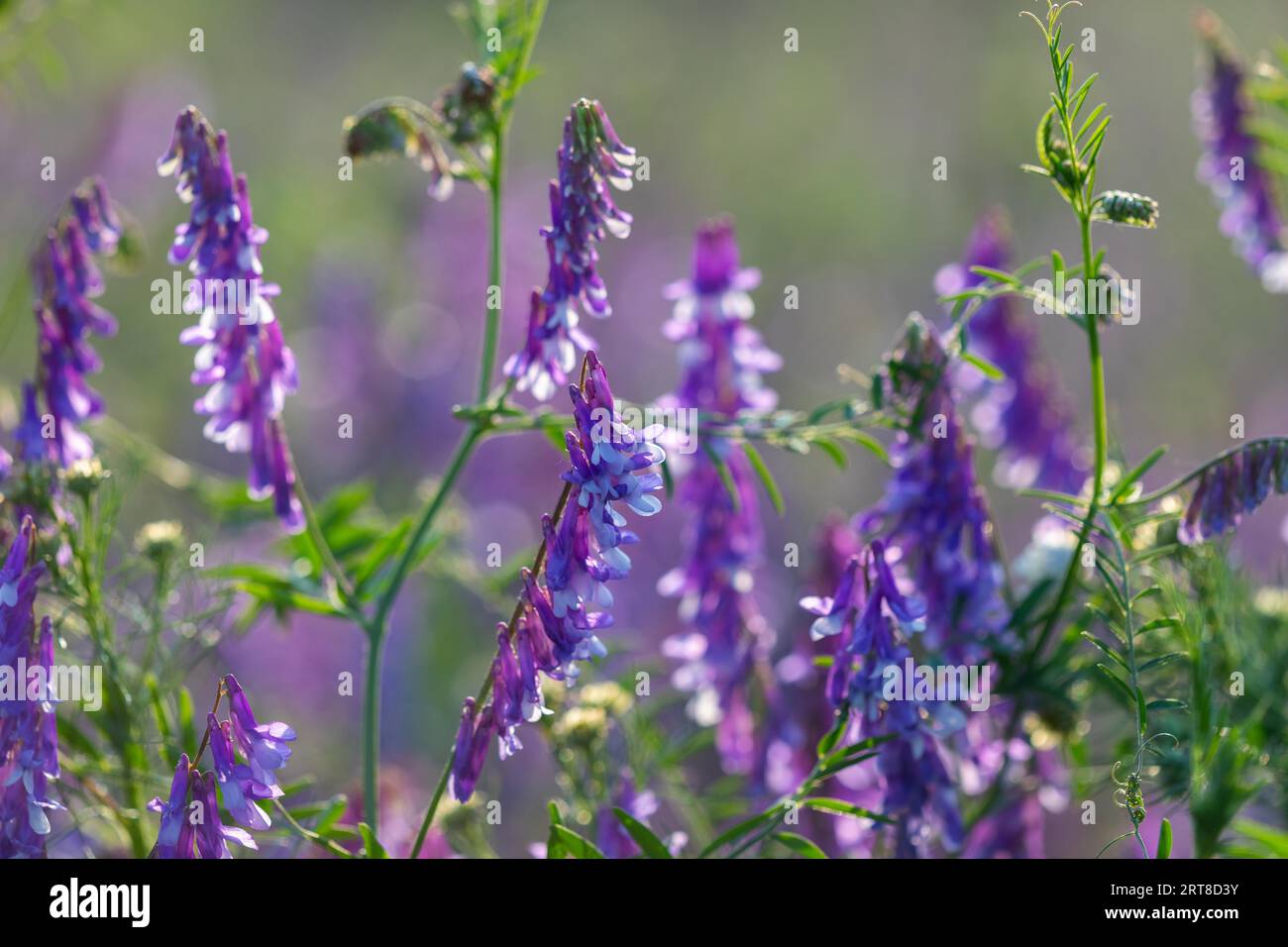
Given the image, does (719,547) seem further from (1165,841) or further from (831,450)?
(1165,841)

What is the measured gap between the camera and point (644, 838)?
43.2 inches

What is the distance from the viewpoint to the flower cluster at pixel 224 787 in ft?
3.12

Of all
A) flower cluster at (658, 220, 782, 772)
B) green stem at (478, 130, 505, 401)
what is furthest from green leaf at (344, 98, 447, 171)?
flower cluster at (658, 220, 782, 772)

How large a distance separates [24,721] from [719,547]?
0.64m

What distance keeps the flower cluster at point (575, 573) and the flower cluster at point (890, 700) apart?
0.19 m

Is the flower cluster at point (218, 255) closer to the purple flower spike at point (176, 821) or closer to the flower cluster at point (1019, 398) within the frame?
the purple flower spike at point (176, 821)

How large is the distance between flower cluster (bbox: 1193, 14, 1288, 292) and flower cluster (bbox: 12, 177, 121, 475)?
3.71 ft

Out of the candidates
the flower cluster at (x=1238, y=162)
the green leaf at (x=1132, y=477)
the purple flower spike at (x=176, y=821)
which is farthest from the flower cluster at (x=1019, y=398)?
the purple flower spike at (x=176, y=821)

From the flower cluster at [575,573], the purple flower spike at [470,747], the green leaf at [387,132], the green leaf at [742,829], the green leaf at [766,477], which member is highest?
the green leaf at [387,132]

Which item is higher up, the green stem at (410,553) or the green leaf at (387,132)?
the green leaf at (387,132)

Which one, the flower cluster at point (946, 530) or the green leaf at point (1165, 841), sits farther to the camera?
the flower cluster at point (946, 530)

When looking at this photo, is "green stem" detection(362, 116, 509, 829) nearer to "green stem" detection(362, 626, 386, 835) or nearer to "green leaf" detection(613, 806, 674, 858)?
"green stem" detection(362, 626, 386, 835)

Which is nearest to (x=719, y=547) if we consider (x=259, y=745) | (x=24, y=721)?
(x=259, y=745)

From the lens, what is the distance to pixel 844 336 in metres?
3.95
